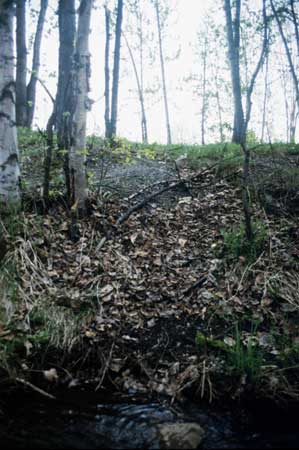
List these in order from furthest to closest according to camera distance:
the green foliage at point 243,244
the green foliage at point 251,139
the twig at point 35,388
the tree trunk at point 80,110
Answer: the green foliage at point 251,139 < the tree trunk at point 80,110 < the green foliage at point 243,244 < the twig at point 35,388

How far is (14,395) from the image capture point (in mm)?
2711

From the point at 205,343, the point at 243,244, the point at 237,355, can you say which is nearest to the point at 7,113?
the point at 243,244

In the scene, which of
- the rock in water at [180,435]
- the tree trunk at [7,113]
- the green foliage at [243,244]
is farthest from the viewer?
the green foliage at [243,244]

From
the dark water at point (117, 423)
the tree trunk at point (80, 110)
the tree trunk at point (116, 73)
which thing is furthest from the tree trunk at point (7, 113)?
the tree trunk at point (116, 73)

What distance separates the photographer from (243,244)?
428cm

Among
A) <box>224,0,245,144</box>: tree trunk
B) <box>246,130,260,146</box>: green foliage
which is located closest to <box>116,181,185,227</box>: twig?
<box>246,130,260,146</box>: green foliage

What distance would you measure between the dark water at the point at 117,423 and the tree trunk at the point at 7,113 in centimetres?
242

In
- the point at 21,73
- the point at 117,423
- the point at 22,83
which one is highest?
the point at 21,73

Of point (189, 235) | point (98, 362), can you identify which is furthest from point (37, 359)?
point (189, 235)

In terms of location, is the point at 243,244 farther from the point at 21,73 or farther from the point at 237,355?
the point at 21,73

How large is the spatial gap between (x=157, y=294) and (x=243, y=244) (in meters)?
1.23

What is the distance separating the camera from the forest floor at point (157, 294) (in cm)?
294

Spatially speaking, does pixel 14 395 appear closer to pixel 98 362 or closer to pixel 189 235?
pixel 98 362

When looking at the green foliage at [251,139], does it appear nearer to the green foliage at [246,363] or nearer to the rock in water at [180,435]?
the green foliage at [246,363]
